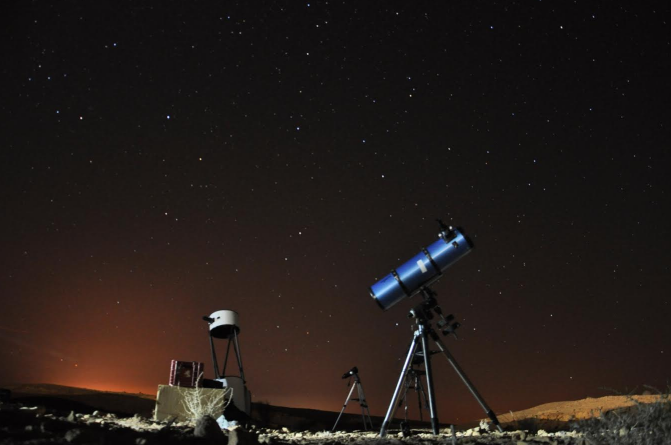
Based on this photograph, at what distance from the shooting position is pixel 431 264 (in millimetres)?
7625

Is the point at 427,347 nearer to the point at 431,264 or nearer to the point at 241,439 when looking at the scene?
the point at 431,264

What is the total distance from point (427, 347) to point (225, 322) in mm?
5903

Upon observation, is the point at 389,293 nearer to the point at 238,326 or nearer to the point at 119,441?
the point at 119,441

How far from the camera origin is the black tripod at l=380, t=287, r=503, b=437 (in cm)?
689

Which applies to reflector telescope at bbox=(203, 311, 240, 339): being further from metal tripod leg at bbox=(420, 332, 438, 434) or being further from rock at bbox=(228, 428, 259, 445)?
rock at bbox=(228, 428, 259, 445)

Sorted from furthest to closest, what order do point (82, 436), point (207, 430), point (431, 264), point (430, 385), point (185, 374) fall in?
point (185, 374), point (431, 264), point (430, 385), point (207, 430), point (82, 436)

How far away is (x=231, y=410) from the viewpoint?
10828mm

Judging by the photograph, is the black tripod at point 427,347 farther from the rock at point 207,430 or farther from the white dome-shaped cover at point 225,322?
the white dome-shaped cover at point 225,322

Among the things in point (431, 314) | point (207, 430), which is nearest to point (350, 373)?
point (431, 314)

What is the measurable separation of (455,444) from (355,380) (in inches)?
255

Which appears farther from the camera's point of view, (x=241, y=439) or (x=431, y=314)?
(x=431, y=314)

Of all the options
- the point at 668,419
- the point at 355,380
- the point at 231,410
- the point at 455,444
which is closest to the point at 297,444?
the point at 455,444

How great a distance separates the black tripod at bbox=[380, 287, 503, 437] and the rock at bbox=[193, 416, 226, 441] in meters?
2.36

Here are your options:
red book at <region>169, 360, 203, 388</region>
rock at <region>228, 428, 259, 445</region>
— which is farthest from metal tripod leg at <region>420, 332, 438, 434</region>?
red book at <region>169, 360, 203, 388</region>
